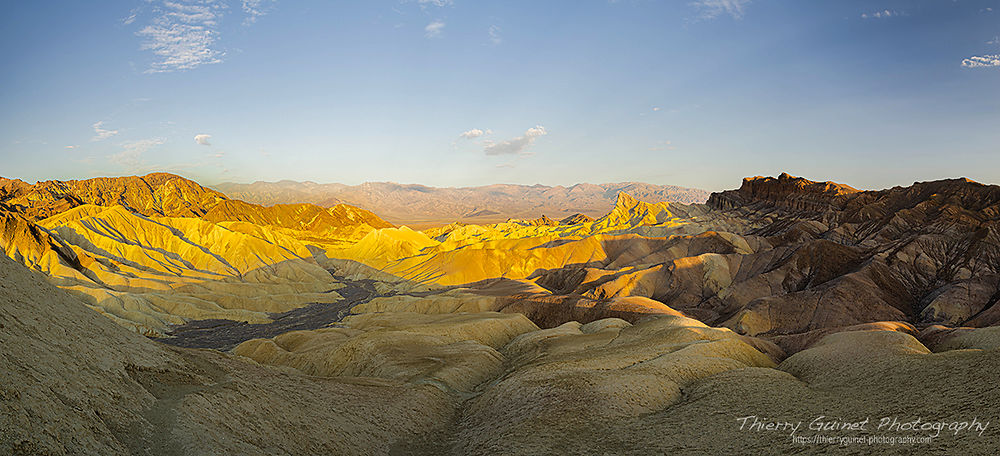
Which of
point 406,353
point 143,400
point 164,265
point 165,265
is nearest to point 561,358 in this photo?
point 406,353

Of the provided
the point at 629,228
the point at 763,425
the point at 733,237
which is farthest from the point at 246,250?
the point at 763,425

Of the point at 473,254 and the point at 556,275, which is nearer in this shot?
the point at 556,275

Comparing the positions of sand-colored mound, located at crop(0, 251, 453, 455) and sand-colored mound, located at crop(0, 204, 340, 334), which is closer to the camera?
sand-colored mound, located at crop(0, 251, 453, 455)

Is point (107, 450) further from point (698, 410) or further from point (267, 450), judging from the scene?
point (698, 410)

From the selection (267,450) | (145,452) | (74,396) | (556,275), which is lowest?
(556,275)

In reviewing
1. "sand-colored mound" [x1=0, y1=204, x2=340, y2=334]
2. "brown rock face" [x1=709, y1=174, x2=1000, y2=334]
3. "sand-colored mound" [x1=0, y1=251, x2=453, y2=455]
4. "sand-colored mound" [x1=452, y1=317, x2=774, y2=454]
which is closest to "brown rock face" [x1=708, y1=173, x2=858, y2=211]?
"brown rock face" [x1=709, y1=174, x2=1000, y2=334]

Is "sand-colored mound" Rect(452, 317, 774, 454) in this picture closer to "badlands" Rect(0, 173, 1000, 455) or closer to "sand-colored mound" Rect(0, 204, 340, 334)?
"badlands" Rect(0, 173, 1000, 455)

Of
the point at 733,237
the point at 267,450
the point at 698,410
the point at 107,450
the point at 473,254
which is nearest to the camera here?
the point at 107,450

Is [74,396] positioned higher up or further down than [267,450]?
higher up
